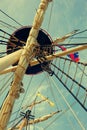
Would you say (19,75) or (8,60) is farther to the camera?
(19,75)

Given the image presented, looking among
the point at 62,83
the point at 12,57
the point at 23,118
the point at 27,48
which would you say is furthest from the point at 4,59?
the point at 23,118

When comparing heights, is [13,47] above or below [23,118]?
above

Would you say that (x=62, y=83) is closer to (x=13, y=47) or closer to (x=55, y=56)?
(x=55, y=56)

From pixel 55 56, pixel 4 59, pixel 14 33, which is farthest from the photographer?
pixel 14 33

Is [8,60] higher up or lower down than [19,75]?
Answer: higher up

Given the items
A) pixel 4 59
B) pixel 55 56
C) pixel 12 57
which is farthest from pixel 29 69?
pixel 4 59

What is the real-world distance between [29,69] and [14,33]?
2.75 metres

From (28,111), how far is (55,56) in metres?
16.8

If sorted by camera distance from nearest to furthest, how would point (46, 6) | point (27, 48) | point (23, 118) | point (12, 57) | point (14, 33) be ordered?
point (12, 57), point (27, 48), point (46, 6), point (14, 33), point (23, 118)

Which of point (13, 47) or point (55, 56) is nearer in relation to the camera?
point (55, 56)

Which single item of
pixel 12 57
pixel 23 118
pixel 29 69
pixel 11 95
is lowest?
pixel 23 118

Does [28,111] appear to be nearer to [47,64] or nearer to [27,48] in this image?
[47,64]

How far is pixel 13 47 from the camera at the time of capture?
67.5 feet

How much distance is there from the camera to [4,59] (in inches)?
581
